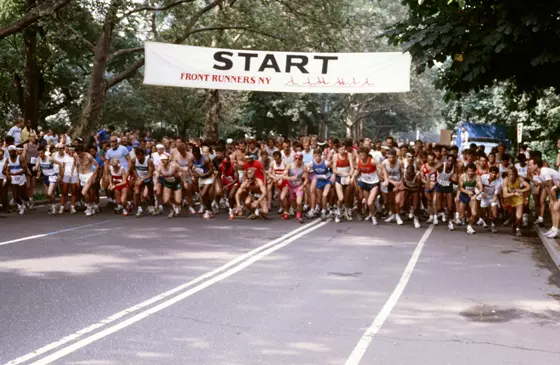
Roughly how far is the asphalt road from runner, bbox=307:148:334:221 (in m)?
3.00

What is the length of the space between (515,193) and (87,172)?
9747 millimetres

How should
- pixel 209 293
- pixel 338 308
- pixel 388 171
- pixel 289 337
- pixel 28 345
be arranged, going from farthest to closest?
pixel 388 171, pixel 209 293, pixel 338 308, pixel 289 337, pixel 28 345

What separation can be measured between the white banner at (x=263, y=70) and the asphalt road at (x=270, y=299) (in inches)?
221

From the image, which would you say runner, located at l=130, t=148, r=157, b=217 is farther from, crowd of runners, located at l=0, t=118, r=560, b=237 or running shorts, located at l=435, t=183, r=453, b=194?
running shorts, located at l=435, t=183, r=453, b=194

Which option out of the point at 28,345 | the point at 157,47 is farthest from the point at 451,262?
the point at 157,47

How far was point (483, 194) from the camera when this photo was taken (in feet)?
51.2

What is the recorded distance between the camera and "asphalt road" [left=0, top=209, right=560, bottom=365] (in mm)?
6145

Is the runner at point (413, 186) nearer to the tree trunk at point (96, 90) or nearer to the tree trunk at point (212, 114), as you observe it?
the tree trunk at point (96, 90)

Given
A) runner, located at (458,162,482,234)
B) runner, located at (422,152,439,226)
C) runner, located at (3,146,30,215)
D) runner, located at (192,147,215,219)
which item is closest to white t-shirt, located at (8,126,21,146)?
runner, located at (3,146,30,215)

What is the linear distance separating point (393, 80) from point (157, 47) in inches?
242

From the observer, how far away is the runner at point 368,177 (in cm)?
1630

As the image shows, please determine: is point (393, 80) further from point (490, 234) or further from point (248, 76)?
point (490, 234)

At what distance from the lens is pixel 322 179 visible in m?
16.8

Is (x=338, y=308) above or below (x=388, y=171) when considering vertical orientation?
below
